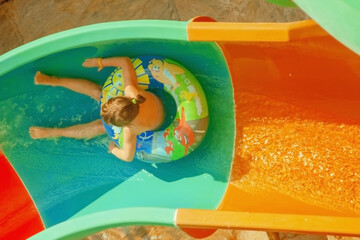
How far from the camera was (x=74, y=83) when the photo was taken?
224 centimetres

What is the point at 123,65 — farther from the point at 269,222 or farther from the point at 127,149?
the point at 269,222

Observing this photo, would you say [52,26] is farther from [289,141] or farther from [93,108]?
[289,141]

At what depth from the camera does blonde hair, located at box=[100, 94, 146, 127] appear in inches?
78.0

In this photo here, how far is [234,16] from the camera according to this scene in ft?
8.50

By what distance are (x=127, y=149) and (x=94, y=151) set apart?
0.82 ft

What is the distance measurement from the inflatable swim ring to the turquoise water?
0.20 feet

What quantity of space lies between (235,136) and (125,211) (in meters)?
0.57

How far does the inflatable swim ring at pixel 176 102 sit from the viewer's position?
2137mm

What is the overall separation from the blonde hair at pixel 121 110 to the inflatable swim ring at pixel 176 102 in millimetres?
140

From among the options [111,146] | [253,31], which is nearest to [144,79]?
[111,146]

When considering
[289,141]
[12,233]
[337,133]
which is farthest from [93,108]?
[337,133]

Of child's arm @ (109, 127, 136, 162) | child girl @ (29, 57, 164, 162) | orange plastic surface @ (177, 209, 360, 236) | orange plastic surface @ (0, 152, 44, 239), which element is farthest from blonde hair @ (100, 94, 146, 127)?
orange plastic surface @ (0, 152, 44, 239)

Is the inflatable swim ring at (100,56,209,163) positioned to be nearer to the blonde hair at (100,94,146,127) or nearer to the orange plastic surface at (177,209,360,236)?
the blonde hair at (100,94,146,127)

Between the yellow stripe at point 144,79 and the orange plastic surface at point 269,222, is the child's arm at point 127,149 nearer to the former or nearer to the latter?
the yellow stripe at point 144,79
